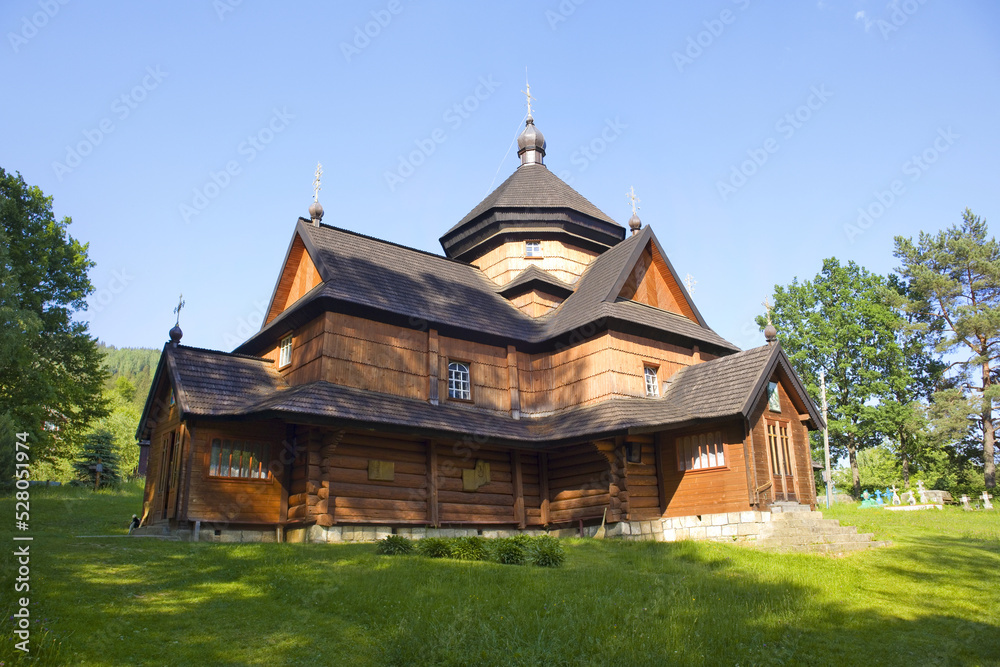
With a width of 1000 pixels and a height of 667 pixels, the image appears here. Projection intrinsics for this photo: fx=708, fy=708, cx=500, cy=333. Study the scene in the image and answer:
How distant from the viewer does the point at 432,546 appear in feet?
45.0

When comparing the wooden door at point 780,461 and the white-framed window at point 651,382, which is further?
the white-framed window at point 651,382

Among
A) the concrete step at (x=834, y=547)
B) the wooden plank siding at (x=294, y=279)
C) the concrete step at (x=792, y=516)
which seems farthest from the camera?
the wooden plank siding at (x=294, y=279)

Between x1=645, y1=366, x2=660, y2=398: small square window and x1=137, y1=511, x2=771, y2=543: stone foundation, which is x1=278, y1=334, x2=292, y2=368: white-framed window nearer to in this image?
x1=137, y1=511, x2=771, y2=543: stone foundation

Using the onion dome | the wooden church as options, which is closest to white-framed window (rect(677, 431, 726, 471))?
the wooden church

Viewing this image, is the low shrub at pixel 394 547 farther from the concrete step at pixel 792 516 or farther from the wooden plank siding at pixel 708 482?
the concrete step at pixel 792 516

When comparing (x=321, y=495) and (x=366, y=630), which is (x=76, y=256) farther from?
(x=366, y=630)

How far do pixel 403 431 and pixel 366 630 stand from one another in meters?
8.40

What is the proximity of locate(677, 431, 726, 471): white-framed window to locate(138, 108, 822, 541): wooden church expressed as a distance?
0.13 feet

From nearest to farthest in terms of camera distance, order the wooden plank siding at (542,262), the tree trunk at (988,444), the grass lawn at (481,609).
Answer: the grass lawn at (481,609) < the wooden plank siding at (542,262) < the tree trunk at (988,444)

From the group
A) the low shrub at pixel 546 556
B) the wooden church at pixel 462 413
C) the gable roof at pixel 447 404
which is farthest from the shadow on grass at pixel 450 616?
the gable roof at pixel 447 404

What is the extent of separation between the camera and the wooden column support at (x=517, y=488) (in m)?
19.3

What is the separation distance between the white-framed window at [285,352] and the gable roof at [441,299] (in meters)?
0.25

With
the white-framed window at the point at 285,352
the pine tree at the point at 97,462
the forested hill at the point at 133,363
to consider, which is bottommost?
→ the pine tree at the point at 97,462

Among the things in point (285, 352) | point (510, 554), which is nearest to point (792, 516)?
point (510, 554)
